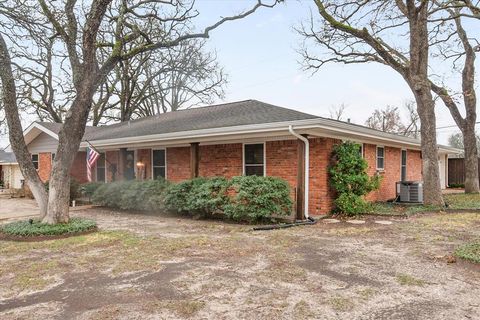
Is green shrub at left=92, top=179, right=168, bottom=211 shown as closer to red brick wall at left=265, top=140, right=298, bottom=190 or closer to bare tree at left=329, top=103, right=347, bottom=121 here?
red brick wall at left=265, top=140, right=298, bottom=190

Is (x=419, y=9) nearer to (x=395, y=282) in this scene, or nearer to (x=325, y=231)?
(x=325, y=231)

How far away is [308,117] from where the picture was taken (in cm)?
846

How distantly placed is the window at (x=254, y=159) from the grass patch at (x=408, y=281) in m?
6.42

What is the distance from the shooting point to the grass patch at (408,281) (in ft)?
13.9

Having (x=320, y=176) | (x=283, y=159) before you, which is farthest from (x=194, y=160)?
(x=320, y=176)

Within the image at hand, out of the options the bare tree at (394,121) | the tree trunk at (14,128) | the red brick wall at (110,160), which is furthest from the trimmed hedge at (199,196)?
the bare tree at (394,121)

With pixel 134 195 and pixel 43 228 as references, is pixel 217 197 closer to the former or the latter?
pixel 134 195

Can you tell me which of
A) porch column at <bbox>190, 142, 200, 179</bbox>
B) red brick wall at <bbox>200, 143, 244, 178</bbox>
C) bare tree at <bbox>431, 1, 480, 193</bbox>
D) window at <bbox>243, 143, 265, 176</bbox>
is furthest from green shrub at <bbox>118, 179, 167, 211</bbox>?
bare tree at <bbox>431, 1, 480, 193</bbox>

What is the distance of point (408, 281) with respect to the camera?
170 inches

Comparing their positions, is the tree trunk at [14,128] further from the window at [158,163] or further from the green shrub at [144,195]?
the window at [158,163]

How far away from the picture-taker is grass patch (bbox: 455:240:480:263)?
5.18 m

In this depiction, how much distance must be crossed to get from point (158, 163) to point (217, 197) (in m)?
5.24

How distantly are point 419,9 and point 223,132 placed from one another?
24.7ft

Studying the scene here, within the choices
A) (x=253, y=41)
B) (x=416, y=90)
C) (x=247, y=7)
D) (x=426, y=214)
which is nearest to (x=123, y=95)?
(x=253, y=41)
